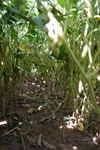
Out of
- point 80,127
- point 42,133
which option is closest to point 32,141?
point 42,133

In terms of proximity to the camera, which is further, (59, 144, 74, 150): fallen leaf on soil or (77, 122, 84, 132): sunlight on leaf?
(77, 122, 84, 132): sunlight on leaf

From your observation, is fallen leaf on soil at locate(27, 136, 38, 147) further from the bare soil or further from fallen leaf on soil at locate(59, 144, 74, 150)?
fallen leaf on soil at locate(59, 144, 74, 150)

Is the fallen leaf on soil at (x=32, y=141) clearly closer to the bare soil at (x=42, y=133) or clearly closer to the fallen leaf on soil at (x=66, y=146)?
the bare soil at (x=42, y=133)

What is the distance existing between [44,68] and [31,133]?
828 millimetres

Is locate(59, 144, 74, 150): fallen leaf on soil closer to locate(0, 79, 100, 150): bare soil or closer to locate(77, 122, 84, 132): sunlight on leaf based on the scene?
locate(0, 79, 100, 150): bare soil

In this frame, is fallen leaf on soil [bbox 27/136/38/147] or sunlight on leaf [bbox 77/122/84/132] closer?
fallen leaf on soil [bbox 27/136/38/147]

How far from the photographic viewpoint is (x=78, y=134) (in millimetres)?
945

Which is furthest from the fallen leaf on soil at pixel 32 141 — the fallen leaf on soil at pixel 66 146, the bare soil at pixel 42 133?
the fallen leaf on soil at pixel 66 146

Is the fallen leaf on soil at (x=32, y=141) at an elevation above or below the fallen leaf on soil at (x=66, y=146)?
above

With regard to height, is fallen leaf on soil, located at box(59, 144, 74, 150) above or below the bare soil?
below

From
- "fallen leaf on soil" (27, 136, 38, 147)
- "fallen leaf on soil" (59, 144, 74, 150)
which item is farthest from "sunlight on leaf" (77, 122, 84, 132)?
"fallen leaf on soil" (27, 136, 38, 147)

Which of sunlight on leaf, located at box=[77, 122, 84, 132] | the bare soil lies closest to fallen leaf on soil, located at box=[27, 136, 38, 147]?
the bare soil

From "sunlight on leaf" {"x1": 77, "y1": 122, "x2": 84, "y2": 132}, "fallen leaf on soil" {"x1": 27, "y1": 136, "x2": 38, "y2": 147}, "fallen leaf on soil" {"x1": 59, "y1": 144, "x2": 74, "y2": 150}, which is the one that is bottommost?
"fallen leaf on soil" {"x1": 59, "y1": 144, "x2": 74, "y2": 150}

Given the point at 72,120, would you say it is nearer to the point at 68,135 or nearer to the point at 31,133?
the point at 68,135
